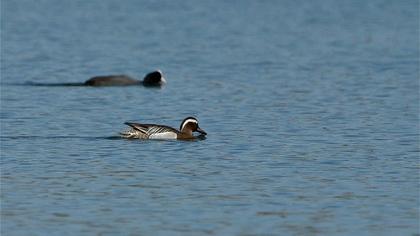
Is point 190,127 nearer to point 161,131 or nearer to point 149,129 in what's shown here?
point 161,131

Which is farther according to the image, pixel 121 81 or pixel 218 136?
pixel 121 81

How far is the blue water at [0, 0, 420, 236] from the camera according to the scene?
14.1 m

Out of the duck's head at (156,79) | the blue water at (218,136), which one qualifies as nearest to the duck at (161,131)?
the blue water at (218,136)

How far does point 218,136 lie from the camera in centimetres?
2042

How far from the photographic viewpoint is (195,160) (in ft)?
58.8

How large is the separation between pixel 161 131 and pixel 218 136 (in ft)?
3.30

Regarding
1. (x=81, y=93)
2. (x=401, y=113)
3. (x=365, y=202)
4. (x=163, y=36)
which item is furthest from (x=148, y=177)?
(x=163, y=36)

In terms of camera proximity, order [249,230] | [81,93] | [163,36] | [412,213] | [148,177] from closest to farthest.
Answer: [249,230]
[412,213]
[148,177]
[81,93]
[163,36]

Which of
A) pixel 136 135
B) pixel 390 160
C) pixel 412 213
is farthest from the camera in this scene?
pixel 136 135

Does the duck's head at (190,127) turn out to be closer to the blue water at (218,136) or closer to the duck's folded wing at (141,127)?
the blue water at (218,136)

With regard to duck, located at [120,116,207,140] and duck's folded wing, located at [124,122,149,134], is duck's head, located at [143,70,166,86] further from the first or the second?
duck's folded wing, located at [124,122,149,134]

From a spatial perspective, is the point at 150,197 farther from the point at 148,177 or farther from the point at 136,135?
the point at 136,135

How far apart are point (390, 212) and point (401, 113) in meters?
8.99

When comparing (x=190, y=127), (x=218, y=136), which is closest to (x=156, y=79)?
(x=218, y=136)
